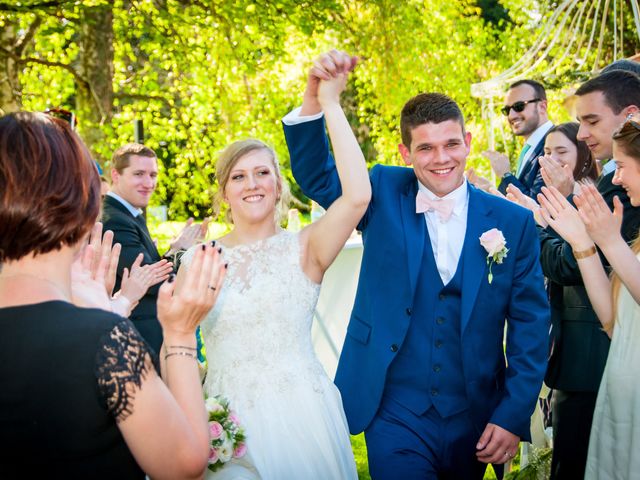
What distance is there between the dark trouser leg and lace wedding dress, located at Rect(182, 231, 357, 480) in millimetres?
1092

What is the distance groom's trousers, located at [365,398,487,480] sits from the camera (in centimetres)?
311

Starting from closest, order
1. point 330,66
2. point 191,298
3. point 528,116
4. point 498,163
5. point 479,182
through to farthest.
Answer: point 191,298, point 330,66, point 479,182, point 498,163, point 528,116

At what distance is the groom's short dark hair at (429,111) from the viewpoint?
3270 millimetres

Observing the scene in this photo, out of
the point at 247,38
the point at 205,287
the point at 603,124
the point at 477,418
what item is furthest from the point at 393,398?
the point at 247,38

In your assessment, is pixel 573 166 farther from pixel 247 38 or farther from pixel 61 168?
pixel 247 38

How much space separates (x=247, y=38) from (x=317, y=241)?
260 inches

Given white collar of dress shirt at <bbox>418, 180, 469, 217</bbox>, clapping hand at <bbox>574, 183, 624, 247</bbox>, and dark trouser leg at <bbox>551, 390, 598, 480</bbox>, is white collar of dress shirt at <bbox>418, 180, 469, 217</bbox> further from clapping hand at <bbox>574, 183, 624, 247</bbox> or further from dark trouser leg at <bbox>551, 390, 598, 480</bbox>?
dark trouser leg at <bbox>551, 390, 598, 480</bbox>

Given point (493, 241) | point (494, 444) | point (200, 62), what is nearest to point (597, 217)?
point (493, 241)

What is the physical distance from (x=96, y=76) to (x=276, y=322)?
6.66 meters

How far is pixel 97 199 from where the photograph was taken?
6.13 feet

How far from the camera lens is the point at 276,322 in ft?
10.8

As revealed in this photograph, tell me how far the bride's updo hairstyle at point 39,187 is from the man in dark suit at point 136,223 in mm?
3695

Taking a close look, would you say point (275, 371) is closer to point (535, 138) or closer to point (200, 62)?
point (535, 138)

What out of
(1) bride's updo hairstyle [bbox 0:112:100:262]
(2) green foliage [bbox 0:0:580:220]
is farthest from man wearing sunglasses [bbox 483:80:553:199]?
(1) bride's updo hairstyle [bbox 0:112:100:262]
